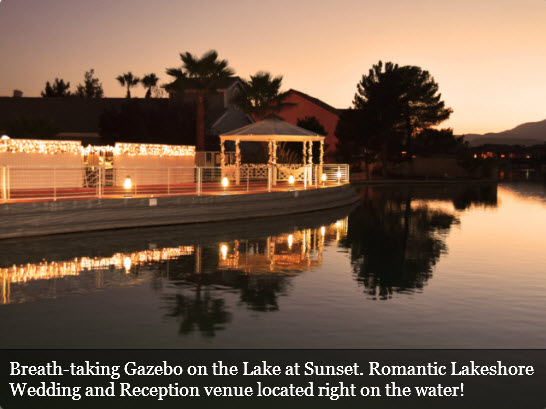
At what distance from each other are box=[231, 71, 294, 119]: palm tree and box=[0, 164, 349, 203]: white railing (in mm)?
8587

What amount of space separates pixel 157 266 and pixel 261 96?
30573mm

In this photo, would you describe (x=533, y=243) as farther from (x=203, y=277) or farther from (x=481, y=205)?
(x=481, y=205)

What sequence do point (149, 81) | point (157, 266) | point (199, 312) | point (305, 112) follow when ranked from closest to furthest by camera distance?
point (199, 312) < point (157, 266) < point (305, 112) < point (149, 81)

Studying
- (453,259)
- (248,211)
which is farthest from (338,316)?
(248,211)

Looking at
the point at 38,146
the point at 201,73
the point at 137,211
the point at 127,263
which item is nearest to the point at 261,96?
the point at 201,73

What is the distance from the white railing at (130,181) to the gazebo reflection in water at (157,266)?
4.72 m

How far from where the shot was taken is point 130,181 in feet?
72.4

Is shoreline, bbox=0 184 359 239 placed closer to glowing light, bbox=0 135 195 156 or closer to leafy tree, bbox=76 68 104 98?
glowing light, bbox=0 135 195 156

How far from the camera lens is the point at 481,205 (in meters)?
30.3

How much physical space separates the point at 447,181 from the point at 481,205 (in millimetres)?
27793
